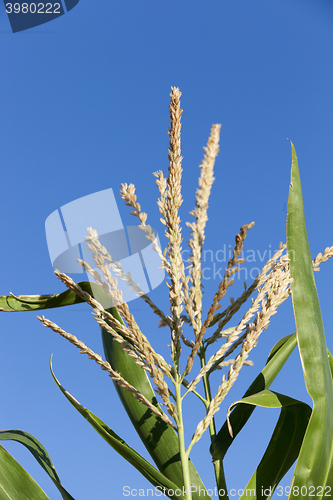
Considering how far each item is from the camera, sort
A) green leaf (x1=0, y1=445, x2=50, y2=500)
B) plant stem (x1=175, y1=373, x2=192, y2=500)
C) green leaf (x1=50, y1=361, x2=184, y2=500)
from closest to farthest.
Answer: plant stem (x1=175, y1=373, x2=192, y2=500)
green leaf (x1=50, y1=361, x2=184, y2=500)
green leaf (x1=0, y1=445, x2=50, y2=500)

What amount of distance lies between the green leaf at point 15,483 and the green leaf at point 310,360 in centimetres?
68

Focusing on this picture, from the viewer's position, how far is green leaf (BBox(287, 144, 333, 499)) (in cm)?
78

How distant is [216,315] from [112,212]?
0.67m

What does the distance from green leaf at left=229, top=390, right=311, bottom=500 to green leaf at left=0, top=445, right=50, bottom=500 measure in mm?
560

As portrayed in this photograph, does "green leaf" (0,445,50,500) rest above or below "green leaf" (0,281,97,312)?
below

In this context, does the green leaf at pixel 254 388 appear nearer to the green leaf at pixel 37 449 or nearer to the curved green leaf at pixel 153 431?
the curved green leaf at pixel 153 431

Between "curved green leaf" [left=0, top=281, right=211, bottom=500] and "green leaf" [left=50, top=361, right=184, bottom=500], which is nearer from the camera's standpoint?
"green leaf" [left=50, top=361, right=184, bottom=500]

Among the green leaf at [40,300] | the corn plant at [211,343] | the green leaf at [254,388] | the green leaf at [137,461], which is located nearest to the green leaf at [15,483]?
the corn plant at [211,343]

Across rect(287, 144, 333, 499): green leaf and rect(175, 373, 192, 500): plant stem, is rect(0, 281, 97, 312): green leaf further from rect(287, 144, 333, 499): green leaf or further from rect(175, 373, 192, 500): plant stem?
rect(287, 144, 333, 499): green leaf

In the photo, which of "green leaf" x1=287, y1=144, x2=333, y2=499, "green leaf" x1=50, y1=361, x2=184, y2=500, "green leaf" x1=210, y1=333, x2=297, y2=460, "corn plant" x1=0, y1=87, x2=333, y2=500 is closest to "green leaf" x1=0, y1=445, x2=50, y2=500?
"corn plant" x1=0, y1=87, x2=333, y2=500

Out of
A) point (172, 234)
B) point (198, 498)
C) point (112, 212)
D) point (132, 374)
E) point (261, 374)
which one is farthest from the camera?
point (112, 212)

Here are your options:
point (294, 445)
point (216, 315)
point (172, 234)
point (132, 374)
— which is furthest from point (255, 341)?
point (132, 374)

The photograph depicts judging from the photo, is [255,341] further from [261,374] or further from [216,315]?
[261,374]

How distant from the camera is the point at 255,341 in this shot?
0.77 metres
